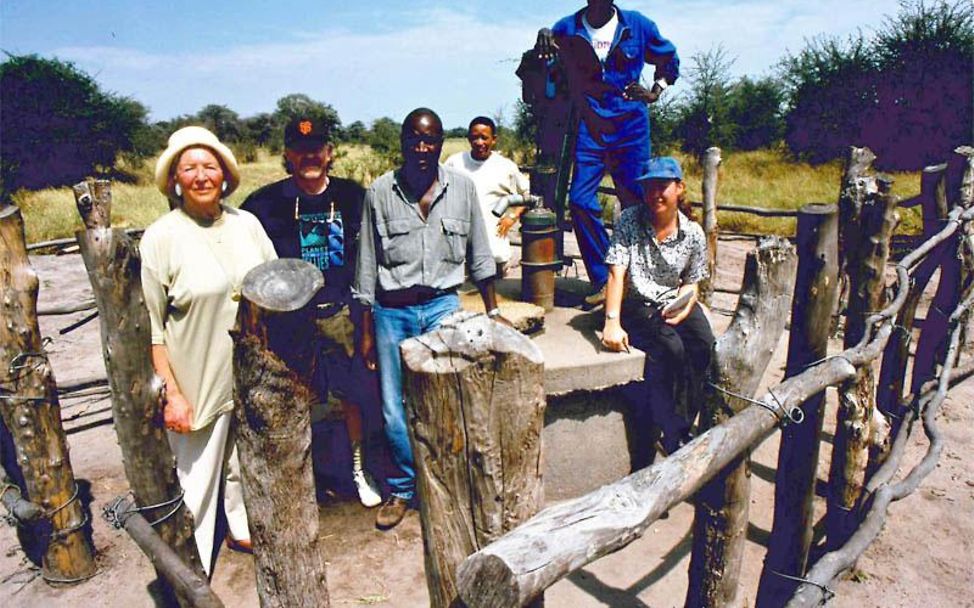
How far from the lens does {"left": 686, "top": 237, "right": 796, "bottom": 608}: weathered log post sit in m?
2.14

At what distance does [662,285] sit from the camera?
3.58 meters

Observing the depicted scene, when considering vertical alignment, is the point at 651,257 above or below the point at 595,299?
above

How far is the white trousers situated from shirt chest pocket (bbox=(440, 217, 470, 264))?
4.29 ft

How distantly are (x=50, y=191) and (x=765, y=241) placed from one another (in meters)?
20.4

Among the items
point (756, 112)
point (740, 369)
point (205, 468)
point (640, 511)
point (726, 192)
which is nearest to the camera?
point (640, 511)

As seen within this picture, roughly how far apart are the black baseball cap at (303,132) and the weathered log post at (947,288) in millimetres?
3663

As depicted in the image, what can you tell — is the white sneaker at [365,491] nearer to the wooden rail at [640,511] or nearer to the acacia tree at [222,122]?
the wooden rail at [640,511]

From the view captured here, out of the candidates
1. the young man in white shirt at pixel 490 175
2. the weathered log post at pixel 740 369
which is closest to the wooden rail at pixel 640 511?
the weathered log post at pixel 740 369

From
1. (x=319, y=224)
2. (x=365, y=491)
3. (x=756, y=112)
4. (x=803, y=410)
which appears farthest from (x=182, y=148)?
(x=756, y=112)

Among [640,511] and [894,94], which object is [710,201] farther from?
[894,94]

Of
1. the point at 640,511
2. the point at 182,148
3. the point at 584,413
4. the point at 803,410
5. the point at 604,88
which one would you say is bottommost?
the point at 584,413

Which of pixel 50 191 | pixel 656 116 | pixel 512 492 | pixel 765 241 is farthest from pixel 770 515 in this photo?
pixel 50 191

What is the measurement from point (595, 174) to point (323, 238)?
2040 millimetres

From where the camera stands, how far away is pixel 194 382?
9.22 feet
